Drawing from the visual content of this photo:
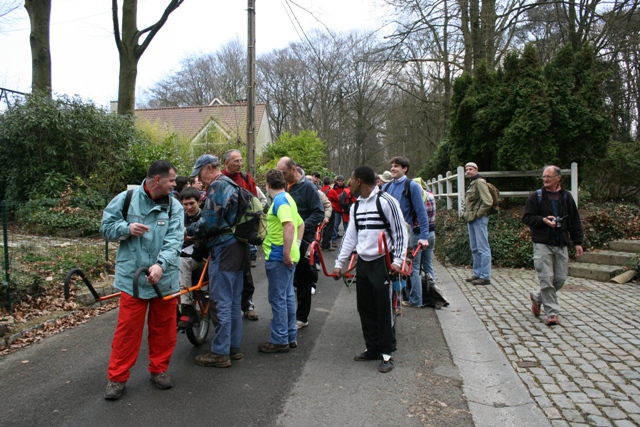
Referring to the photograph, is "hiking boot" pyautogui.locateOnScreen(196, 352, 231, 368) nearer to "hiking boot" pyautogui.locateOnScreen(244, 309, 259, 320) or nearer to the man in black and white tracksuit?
the man in black and white tracksuit

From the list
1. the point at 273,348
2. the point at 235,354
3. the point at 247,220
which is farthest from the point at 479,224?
the point at 235,354

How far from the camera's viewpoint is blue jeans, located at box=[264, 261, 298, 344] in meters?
4.94

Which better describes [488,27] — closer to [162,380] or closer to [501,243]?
[501,243]

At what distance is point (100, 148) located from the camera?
485 inches

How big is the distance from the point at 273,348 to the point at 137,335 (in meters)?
1.51

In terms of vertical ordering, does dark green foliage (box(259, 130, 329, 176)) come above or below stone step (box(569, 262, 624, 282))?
above

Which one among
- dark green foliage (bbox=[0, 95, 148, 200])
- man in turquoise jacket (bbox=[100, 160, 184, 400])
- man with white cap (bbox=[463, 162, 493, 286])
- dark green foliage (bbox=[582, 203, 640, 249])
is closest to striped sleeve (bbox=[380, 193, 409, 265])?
man in turquoise jacket (bbox=[100, 160, 184, 400])

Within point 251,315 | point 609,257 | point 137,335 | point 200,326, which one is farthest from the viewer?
point 609,257

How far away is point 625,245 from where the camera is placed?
9367 millimetres

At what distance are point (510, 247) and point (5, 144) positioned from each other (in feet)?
40.0

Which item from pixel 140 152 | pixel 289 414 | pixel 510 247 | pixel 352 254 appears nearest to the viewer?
pixel 289 414

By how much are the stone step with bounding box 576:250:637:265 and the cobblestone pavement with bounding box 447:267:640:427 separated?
95 cm

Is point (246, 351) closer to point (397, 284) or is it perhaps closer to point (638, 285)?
point (397, 284)

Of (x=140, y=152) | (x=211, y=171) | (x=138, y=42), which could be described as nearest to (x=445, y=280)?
(x=211, y=171)
